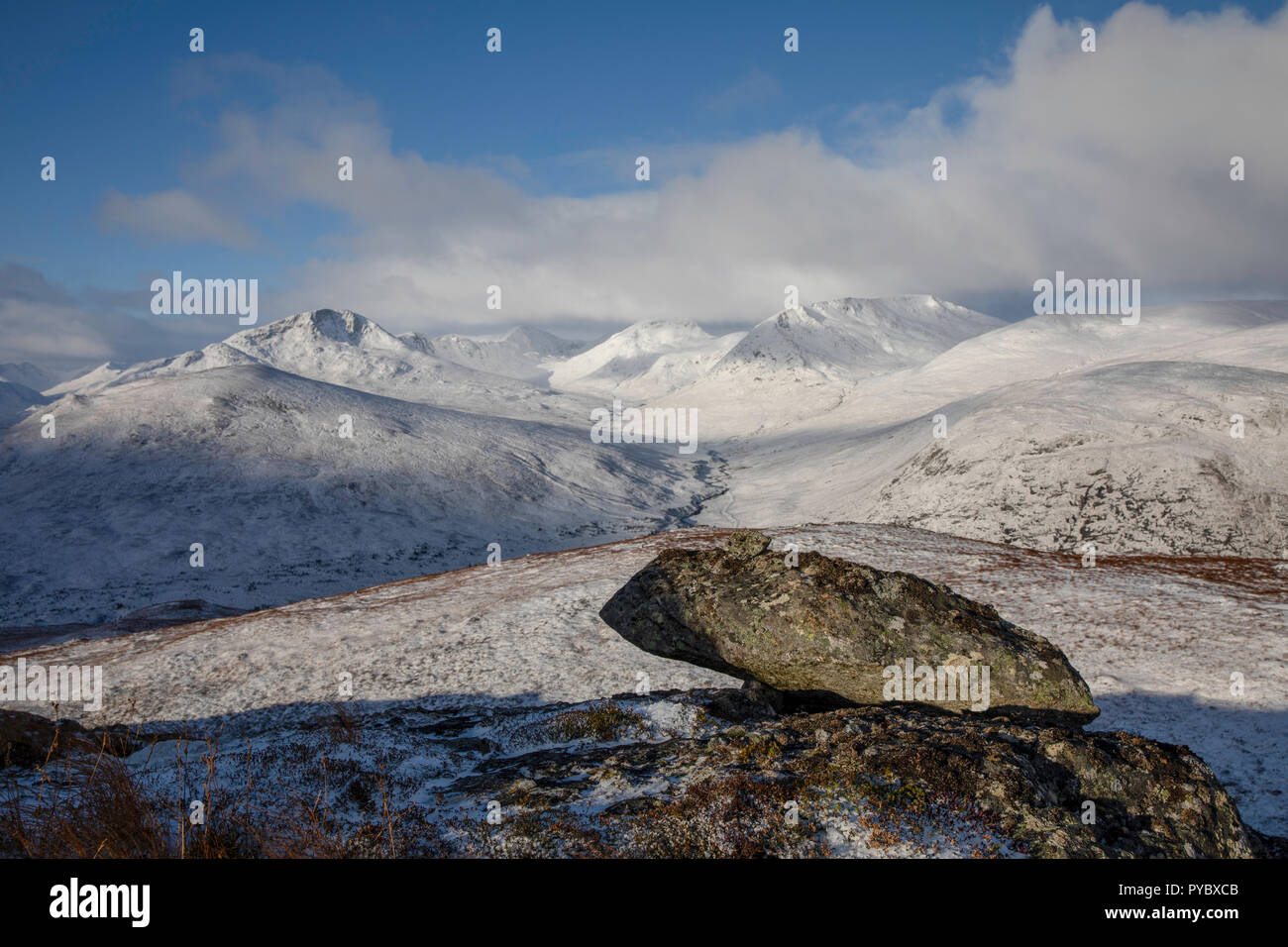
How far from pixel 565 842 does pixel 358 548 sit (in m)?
82.1

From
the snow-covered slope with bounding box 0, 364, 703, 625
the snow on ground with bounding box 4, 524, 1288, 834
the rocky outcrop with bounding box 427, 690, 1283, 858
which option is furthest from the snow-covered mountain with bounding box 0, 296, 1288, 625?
the rocky outcrop with bounding box 427, 690, 1283, 858

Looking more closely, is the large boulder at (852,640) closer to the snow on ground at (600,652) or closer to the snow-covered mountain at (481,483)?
the snow on ground at (600,652)

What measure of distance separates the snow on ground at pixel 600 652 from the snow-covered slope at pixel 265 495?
4205 cm

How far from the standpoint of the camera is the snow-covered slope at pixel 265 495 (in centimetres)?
7119

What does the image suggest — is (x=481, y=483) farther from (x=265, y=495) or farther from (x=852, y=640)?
(x=852, y=640)

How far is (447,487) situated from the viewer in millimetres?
105062

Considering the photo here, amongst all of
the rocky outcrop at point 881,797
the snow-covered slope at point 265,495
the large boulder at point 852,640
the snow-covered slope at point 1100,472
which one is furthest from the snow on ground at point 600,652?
the snow-covered slope at point 265,495

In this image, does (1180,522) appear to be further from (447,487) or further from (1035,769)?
(447,487)

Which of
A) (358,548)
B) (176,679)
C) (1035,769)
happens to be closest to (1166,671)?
(1035,769)

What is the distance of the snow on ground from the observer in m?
19.0

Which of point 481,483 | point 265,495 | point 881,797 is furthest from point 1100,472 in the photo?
point 265,495

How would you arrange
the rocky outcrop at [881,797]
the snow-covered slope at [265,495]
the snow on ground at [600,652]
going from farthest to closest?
the snow-covered slope at [265,495], the snow on ground at [600,652], the rocky outcrop at [881,797]

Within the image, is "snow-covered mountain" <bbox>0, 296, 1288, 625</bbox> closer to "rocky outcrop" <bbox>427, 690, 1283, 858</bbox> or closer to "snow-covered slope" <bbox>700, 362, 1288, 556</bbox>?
"snow-covered slope" <bbox>700, 362, 1288, 556</bbox>

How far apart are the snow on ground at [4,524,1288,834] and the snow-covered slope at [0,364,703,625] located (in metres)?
42.1
